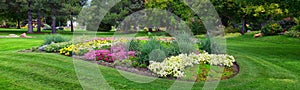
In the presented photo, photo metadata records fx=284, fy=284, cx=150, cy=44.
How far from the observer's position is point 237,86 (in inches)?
247

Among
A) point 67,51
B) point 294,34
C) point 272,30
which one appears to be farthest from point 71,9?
point 67,51

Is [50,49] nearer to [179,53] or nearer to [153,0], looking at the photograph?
[179,53]

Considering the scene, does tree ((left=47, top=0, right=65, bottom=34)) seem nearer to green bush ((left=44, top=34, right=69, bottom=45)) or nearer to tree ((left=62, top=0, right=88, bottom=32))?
tree ((left=62, top=0, right=88, bottom=32))

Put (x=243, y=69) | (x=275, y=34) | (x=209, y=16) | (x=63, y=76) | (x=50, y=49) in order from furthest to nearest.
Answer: (x=209, y=16) < (x=275, y=34) < (x=50, y=49) < (x=243, y=69) < (x=63, y=76)

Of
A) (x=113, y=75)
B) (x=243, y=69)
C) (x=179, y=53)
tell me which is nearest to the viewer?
(x=113, y=75)

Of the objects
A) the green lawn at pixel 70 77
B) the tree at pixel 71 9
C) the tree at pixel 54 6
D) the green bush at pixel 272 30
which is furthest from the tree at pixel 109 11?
the green lawn at pixel 70 77

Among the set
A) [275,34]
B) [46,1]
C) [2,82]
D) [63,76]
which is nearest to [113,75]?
[63,76]

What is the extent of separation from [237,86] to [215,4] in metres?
20.4

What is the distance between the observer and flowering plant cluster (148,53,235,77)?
689 cm

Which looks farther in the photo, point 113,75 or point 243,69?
point 243,69

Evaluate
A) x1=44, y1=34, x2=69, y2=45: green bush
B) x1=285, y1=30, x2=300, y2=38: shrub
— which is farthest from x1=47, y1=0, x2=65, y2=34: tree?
x1=285, y1=30, x2=300, y2=38: shrub

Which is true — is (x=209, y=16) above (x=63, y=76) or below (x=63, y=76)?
above

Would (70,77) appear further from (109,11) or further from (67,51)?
(109,11)

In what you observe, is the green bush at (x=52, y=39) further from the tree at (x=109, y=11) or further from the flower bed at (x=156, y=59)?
the tree at (x=109, y=11)
